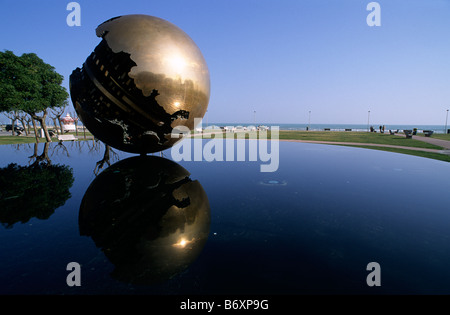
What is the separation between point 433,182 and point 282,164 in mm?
5822

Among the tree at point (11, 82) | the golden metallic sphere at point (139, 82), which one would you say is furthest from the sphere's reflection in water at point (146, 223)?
the tree at point (11, 82)

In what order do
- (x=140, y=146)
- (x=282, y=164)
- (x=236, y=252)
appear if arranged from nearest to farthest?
(x=236, y=252), (x=140, y=146), (x=282, y=164)

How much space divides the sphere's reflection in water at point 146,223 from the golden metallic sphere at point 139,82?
78.2 inches

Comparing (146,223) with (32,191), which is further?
(32,191)

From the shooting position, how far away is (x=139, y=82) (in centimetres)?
679

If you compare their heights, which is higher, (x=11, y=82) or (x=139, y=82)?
(x=11, y=82)

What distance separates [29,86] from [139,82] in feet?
82.7

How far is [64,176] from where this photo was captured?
8469 millimetres

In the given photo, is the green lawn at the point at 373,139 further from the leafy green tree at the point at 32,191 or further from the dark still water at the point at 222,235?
the leafy green tree at the point at 32,191

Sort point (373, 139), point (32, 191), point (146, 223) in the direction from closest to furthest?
point (146, 223), point (32, 191), point (373, 139)

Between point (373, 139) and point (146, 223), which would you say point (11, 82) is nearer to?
point (146, 223)

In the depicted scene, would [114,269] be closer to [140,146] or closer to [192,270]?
[192,270]

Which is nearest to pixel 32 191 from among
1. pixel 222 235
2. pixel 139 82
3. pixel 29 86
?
pixel 139 82
